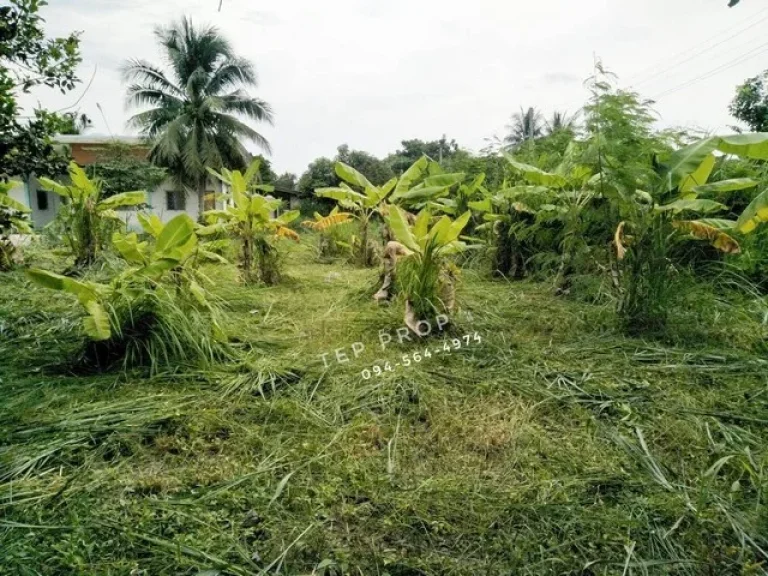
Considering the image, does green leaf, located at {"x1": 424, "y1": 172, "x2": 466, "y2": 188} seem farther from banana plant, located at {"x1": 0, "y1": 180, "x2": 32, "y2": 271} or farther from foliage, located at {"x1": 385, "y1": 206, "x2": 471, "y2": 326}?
banana plant, located at {"x1": 0, "y1": 180, "x2": 32, "y2": 271}

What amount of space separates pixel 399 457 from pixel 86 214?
15.1ft

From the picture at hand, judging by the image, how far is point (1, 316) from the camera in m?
3.11

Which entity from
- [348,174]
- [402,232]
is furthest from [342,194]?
[402,232]

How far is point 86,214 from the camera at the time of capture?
475 cm

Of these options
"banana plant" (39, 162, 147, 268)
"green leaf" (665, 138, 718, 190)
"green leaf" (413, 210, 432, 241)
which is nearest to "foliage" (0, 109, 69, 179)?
"green leaf" (413, 210, 432, 241)

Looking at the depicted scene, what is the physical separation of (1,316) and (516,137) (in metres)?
25.4

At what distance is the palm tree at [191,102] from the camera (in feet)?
61.1

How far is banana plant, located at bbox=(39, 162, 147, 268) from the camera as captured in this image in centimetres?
468

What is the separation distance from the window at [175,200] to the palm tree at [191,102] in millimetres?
686

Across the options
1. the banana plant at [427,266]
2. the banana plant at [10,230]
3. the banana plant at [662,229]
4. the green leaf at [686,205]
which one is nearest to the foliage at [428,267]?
the banana plant at [427,266]

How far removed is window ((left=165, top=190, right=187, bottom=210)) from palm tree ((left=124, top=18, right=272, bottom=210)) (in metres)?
0.69

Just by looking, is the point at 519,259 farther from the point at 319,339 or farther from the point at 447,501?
the point at 447,501

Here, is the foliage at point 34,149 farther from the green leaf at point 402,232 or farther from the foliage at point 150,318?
the green leaf at point 402,232

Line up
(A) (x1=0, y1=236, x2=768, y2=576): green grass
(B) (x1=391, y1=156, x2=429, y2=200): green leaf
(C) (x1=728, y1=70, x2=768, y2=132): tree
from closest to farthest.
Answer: (A) (x1=0, y1=236, x2=768, y2=576): green grass
(B) (x1=391, y1=156, x2=429, y2=200): green leaf
(C) (x1=728, y1=70, x2=768, y2=132): tree
